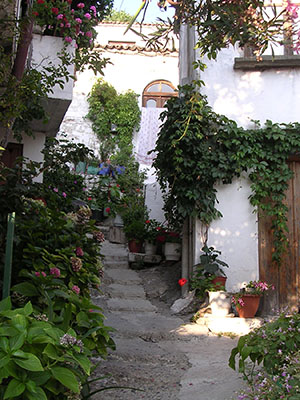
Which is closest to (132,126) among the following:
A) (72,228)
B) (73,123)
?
(73,123)

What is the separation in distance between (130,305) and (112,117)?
865 centimetres

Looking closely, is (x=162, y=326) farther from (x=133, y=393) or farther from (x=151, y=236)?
(x=151, y=236)

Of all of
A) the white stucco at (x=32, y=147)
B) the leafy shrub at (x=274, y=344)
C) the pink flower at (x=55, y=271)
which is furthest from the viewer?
the white stucco at (x=32, y=147)

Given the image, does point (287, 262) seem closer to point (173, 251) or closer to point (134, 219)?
point (173, 251)

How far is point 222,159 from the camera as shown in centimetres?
641

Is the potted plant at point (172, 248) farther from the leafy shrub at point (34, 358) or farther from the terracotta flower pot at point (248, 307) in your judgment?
the leafy shrub at point (34, 358)

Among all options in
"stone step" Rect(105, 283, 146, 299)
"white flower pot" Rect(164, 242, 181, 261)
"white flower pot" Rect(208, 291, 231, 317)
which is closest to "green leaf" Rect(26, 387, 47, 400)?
"white flower pot" Rect(208, 291, 231, 317)

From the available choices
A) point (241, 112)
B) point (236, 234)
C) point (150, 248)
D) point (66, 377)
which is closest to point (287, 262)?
point (236, 234)

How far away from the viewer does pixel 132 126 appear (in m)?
14.1

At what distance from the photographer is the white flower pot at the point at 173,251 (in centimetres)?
830

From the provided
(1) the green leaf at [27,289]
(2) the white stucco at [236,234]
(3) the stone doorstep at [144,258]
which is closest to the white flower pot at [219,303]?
(2) the white stucco at [236,234]

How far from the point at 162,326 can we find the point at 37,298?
306cm

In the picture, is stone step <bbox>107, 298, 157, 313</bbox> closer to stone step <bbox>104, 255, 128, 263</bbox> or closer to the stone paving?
the stone paving

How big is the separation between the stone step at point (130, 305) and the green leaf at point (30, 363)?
14.8ft
